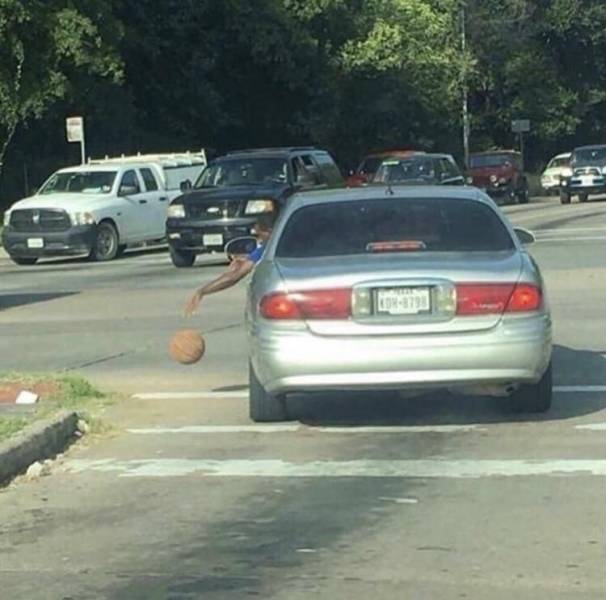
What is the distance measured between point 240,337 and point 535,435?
5.99 metres

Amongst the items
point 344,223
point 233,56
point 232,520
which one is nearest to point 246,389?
point 344,223

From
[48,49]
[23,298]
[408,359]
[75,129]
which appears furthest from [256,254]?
[48,49]

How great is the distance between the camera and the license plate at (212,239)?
26.6 m

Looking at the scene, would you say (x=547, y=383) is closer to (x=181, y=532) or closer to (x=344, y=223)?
(x=344, y=223)

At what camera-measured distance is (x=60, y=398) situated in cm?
1169

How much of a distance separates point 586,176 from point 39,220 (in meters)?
25.0

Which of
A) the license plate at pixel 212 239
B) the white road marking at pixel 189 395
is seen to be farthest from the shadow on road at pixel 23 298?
the white road marking at pixel 189 395

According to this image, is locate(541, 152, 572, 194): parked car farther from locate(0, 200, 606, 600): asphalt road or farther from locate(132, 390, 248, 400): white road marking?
locate(132, 390, 248, 400): white road marking

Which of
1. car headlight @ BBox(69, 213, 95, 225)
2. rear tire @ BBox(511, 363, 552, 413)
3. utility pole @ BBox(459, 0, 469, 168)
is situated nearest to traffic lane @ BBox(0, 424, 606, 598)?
rear tire @ BBox(511, 363, 552, 413)

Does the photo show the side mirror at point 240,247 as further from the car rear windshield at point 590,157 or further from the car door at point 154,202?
the car rear windshield at point 590,157

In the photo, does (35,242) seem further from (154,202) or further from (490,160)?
(490,160)

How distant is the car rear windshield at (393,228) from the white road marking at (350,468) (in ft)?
5.24

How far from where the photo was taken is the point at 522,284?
A: 1005cm

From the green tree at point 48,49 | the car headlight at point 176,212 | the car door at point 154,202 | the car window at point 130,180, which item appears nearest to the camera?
the car headlight at point 176,212
